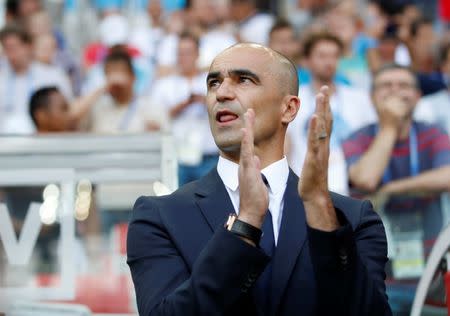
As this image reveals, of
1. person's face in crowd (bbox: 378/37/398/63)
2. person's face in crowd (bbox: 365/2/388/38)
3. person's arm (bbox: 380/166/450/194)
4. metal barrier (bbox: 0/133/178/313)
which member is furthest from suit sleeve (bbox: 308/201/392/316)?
person's face in crowd (bbox: 365/2/388/38)

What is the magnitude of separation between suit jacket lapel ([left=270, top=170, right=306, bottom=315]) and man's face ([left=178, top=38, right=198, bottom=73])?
7425 millimetres

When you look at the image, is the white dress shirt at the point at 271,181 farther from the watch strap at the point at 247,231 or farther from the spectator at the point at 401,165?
the spectator at the point at 401,165

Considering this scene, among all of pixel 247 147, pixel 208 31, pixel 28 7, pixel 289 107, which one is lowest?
pixel 247 147

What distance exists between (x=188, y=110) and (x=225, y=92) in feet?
22.0

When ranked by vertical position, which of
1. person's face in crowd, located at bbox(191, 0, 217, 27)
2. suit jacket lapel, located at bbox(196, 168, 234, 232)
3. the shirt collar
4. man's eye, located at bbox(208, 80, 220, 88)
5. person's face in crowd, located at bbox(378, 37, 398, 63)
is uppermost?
person's face in crowd, located at bbox(191, 0, 217, 27)

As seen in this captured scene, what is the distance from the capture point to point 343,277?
3.73 metres

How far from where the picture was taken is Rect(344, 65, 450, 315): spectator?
694cm

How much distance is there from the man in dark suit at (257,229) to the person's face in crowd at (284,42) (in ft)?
24.5

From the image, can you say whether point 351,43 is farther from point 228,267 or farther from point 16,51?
point 228,267

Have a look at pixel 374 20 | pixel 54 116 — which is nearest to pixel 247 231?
pixel 54 116

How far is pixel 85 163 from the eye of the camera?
5.87 meters

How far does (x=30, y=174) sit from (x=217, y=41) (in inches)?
296

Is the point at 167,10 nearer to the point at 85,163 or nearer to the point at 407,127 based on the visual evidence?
the point at 407,127

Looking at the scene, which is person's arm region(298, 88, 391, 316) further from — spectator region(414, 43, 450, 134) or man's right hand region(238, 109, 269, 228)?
spectator region(414, 43, 450, 134)
